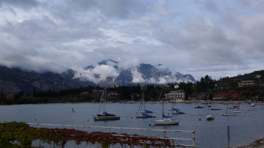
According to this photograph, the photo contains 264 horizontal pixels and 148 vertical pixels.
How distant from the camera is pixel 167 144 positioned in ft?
49.2

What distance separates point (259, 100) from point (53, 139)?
195167mm

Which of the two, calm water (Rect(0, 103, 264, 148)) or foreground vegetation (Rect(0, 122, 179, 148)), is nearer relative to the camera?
foreground vegetation (Rect(0, 122, 179, 148))

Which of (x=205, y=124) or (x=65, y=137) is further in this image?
(x=205, y=124)

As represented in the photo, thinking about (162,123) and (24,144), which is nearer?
(24,144)

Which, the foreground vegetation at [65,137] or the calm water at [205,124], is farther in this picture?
the calm water at [205,124]

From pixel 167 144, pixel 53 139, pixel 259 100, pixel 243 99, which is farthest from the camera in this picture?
pixel 243 99

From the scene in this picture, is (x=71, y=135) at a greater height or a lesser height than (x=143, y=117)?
greater

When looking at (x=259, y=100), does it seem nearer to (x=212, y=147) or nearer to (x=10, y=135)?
(x=212, y=147)

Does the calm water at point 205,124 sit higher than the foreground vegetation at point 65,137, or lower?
lower

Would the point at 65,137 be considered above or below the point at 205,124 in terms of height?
above

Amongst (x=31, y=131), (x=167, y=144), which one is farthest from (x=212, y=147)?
(x=31, y=131)

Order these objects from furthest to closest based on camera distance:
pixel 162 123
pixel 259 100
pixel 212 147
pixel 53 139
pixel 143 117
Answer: pixel 259 100, pixel 143 117, pixel 162 123, pixel 212 147, pixel 53 139

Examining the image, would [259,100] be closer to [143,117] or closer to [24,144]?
[143,117]

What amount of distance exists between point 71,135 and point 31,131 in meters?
3.38
